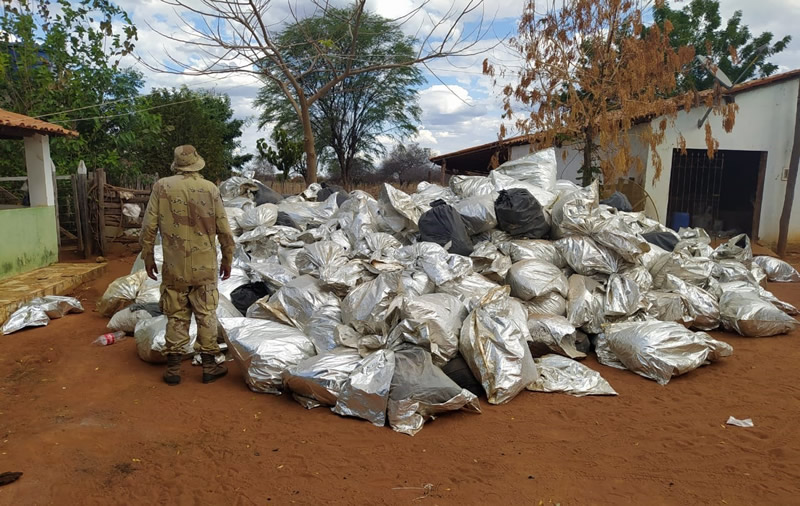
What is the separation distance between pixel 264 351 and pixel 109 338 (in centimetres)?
173

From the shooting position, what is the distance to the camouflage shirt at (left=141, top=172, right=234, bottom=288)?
353 cm

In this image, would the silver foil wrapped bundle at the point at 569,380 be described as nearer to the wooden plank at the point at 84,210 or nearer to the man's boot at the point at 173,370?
the man's boot at the point at 173,370

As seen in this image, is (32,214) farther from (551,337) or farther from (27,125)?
(551,337)

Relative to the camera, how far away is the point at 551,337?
396 centimetres

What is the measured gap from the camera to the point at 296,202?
6598 mm

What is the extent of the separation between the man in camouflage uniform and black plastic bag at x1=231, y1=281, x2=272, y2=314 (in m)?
0.87

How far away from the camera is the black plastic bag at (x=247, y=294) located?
458cm

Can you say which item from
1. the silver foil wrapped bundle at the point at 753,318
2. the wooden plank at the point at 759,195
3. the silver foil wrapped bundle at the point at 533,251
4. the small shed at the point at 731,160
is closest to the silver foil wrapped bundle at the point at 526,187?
the silver foil wrapped bundle at the point at 533,251

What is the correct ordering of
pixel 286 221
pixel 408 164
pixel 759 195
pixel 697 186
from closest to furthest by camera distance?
pixel 286 221, pixel 759 195, pixel 697 186, pixel 408 164

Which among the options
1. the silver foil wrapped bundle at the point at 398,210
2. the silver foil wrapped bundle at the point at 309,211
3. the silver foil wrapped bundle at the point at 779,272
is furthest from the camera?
the silver foil wrapped bundle at the point at 779,272

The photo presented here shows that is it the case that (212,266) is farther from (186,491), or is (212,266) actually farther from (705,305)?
(705,305)

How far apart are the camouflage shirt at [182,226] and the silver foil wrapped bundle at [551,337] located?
7.55ft

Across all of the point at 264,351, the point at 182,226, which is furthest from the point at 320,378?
the point at 182,226

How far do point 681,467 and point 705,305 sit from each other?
2634mm
